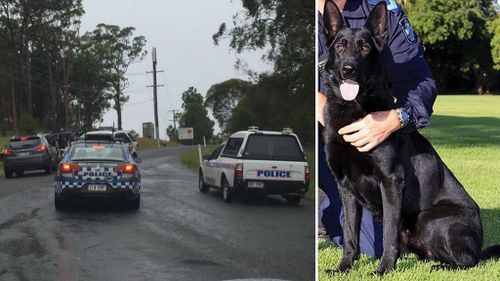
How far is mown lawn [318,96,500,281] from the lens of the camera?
338 centimetres

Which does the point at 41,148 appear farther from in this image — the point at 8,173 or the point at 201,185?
the point at 201,185

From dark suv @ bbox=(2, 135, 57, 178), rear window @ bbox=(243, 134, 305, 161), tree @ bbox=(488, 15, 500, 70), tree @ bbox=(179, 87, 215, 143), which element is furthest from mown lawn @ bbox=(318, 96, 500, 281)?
tree @ bbox=(488, 15, 500, 70)

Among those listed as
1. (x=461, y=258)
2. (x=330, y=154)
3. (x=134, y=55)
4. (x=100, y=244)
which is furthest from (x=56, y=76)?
(x=461, y=258)

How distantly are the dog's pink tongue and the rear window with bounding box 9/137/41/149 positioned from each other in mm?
1169

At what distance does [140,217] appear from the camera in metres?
2.42

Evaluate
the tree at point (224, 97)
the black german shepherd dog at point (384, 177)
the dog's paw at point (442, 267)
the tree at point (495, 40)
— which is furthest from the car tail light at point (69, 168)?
the tree at point (495, 40)

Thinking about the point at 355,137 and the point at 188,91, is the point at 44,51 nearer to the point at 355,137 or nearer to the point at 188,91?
the point at 188,91

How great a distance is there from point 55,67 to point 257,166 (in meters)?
0.81

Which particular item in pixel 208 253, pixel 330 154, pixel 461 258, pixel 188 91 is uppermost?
pixel 188 91

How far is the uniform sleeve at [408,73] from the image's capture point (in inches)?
114

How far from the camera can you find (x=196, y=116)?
2.47m

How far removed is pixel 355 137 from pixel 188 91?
0.84 m

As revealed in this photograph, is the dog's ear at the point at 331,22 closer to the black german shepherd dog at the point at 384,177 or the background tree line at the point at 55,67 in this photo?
the black german shepherd dog at the point at 384,177

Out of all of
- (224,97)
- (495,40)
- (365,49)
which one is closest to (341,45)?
(365,49)
